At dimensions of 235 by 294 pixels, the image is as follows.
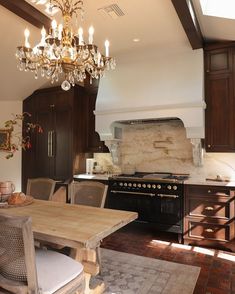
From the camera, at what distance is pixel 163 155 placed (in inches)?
171

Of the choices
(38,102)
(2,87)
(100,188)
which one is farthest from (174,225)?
(2,87)

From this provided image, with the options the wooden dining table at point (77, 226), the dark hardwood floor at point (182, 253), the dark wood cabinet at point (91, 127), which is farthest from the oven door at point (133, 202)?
the wooden dining table at point (77, 226)

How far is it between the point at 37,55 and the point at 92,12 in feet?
3.11

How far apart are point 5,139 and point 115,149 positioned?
2.36 meters

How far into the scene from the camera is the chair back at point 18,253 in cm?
144

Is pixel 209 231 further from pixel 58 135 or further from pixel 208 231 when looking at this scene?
pixel 58 135

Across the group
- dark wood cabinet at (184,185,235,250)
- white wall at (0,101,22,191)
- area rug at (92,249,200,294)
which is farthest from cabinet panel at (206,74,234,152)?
white wall at (0,101,22,191)

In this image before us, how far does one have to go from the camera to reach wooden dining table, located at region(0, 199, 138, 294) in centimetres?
166

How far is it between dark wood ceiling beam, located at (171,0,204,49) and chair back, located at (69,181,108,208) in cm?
202

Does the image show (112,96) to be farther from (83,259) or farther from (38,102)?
(83,259)

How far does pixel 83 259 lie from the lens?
2197mm

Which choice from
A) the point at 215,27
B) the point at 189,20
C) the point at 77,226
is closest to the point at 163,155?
the point at 215,27

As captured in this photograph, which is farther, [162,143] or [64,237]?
[162,143]

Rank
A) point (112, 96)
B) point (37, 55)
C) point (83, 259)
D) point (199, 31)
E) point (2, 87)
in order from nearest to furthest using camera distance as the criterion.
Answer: point (83, 259) → point (37, 55) → point (199, 31) → point (112, 96) → point (2, 87)
